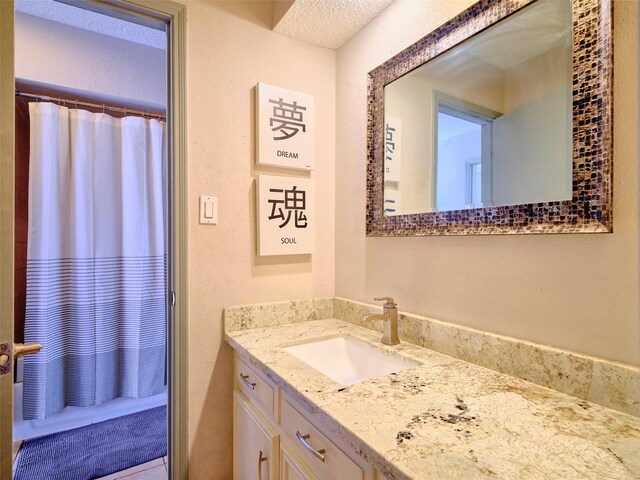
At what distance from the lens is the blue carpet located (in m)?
1.68

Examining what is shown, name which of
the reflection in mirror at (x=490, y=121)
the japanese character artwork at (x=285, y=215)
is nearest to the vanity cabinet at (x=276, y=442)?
the japanese character artwork at (x=285, y=215)

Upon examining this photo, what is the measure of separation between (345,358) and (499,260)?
2.26 feet

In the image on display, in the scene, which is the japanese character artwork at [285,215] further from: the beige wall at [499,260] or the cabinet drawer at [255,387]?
the cabinet drawer at [255,387]

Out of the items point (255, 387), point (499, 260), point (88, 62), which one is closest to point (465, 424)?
point (499, 260)

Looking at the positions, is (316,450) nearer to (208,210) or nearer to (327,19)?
(208,210)

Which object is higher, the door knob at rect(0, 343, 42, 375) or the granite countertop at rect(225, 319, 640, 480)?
the door knob at rect(0, 343, 42, 375)

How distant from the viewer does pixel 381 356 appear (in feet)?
3.82

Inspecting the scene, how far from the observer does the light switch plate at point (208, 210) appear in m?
1.35

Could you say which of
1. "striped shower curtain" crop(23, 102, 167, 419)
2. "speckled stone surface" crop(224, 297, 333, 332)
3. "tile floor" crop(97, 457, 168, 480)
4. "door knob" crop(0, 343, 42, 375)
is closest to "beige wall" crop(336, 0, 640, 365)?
"speckled stone surface" crop(224, 297, 333, 332)

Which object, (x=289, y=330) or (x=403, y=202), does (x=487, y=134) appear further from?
(x=289, y=330)

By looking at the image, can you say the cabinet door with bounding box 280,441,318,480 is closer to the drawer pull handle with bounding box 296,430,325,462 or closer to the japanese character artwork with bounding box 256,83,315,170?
the drawer pull handle with bounding box 296,430,325,462

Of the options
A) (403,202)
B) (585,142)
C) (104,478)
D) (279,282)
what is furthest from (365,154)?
(104,478)

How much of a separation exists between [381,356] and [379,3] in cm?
139

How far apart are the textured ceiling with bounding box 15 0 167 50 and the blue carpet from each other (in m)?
2.31
